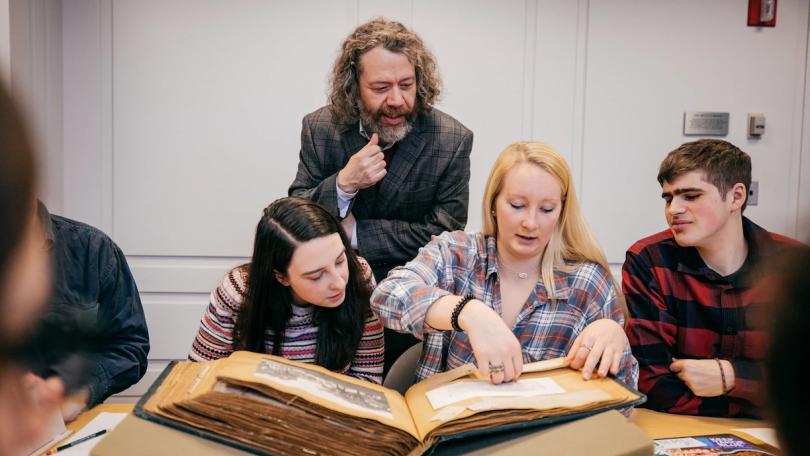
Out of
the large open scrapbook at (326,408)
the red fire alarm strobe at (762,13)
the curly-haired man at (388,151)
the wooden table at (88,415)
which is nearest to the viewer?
the large open scrapbook at (326,408)

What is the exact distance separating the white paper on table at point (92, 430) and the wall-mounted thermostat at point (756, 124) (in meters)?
2.99

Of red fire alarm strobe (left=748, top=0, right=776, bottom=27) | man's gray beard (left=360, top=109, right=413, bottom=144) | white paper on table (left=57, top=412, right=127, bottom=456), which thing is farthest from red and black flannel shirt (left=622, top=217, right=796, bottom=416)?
red fire alarm strobe (left=748, top=0, right=776, bottom=27)

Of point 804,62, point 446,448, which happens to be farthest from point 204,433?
point 804,62

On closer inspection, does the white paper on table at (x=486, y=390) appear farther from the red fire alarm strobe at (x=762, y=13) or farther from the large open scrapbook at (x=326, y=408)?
the red fire alarm strobe at (x=762, y=13)

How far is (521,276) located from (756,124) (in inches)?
84.7

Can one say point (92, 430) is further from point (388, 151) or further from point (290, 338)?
point (388, 151)

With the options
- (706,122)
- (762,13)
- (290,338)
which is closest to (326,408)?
(290,338)

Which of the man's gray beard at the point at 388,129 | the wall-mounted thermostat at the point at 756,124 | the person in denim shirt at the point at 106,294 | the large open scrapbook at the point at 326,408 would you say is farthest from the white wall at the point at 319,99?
the large open scrapbook at the point at 326,408

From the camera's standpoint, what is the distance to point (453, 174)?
2.02m

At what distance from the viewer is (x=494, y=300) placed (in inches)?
61.4

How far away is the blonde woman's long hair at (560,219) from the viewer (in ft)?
5.04

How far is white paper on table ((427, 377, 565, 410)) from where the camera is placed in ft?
3.52

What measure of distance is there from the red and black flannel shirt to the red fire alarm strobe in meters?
1.78

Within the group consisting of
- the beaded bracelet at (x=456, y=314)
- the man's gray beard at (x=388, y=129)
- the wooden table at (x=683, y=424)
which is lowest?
the wooden table at (x=683, y=424)
